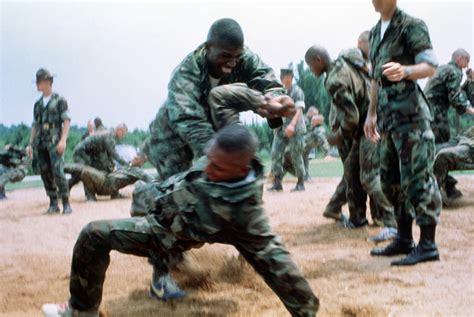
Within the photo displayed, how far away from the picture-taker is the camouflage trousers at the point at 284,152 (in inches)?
349

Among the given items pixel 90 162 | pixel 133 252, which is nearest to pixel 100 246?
pixel 133 252

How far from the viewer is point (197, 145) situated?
298cm

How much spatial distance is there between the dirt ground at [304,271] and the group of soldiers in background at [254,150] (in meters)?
0.20

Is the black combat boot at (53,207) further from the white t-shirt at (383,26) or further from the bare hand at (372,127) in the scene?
the white t-shirt at (383,26)

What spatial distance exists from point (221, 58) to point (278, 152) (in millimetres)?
5874

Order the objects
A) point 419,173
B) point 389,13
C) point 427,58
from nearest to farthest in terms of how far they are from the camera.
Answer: point 427,58 < point 419,173 < point 389,13

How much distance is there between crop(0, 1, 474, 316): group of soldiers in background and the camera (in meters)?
A: 2.44

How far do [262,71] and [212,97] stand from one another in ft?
2.42

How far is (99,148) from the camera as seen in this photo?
9.75 m

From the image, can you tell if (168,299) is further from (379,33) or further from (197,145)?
(379,33)

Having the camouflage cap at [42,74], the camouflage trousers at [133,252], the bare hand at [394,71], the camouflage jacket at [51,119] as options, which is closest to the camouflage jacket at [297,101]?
the camouflage jacket at [51,119]

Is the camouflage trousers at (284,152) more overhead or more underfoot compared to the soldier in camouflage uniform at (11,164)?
more overhead

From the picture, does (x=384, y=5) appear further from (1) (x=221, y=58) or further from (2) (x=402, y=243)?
(2) (x=402, y=243)

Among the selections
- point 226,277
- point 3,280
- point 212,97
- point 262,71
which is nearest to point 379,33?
point 262,71
